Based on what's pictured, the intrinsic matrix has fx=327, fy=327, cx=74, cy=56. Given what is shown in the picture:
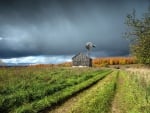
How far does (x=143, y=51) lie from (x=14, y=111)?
902 inches

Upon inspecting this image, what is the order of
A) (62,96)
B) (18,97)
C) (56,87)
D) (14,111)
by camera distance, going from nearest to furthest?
(14,111) < (18,97) < (62,96) < (56,87)

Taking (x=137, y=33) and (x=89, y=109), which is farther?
(x=137, y=33)

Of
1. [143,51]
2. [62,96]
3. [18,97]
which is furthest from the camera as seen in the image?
[143,51]

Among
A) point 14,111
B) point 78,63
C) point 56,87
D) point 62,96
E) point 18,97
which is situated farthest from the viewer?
point 78,63

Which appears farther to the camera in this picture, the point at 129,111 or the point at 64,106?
the point at 64,106

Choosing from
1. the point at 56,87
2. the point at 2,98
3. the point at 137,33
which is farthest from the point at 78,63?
the point at 2,98

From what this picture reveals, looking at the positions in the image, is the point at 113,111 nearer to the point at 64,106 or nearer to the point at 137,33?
the point at 64,106

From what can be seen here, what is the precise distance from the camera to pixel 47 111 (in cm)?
1733

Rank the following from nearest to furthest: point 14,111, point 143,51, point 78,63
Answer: point 14,111
point 143,51
point 78,63

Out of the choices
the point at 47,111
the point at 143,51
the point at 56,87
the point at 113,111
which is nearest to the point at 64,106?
the point at 47,111

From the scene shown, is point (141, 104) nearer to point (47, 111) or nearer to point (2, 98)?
point (47, 111)

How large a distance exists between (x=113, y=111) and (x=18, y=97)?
215 inches

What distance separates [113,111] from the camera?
57.4 ft

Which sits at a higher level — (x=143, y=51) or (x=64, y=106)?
(x=143, y=51)
